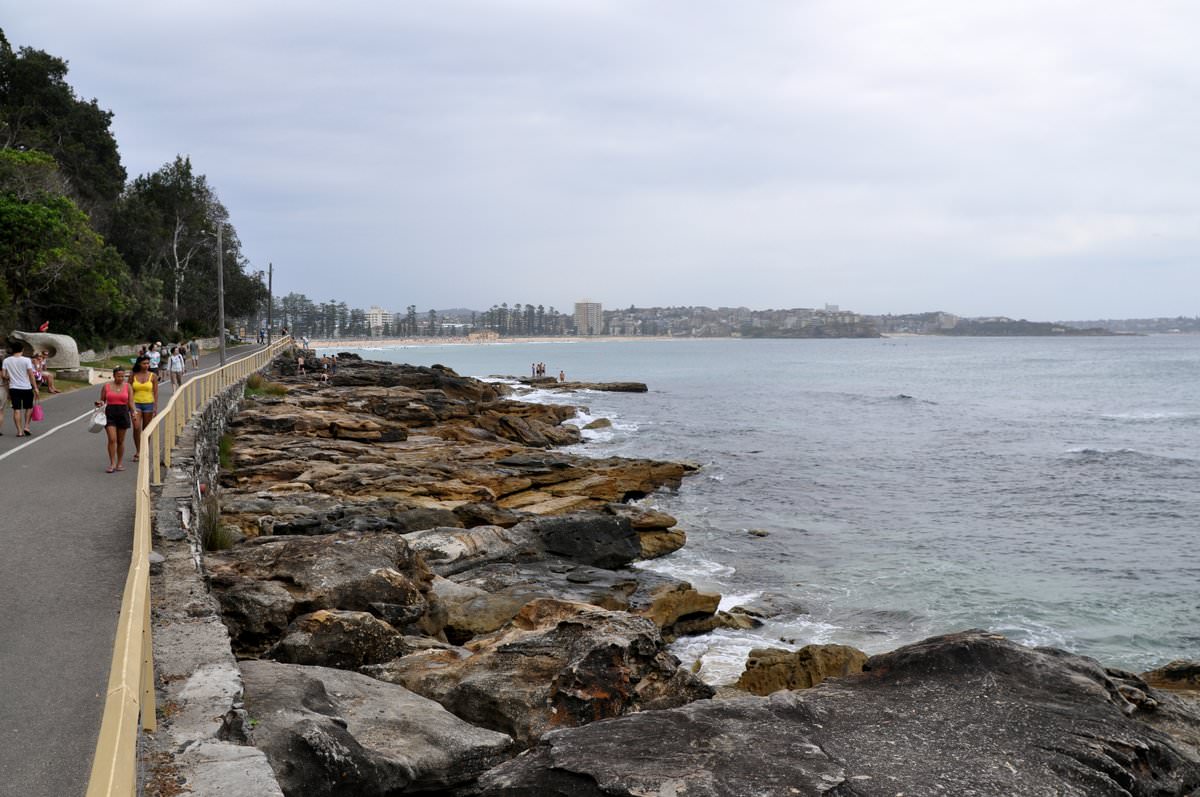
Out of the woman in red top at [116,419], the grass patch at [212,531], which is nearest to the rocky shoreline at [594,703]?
the grass patch at [212,531]

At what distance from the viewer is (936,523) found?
85.9 ft

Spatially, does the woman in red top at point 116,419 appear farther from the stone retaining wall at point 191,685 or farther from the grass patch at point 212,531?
the stone retaining wall at point 191,685

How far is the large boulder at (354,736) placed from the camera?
232 inches

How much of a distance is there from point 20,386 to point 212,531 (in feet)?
26.7

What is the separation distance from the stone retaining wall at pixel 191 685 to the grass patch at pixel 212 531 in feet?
4.11

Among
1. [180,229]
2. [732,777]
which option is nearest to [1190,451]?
[732,777]

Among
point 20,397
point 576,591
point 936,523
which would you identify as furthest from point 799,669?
point 936,523

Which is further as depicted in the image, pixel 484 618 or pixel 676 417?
pixel 676 417

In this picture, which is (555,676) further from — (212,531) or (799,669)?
(212,531)

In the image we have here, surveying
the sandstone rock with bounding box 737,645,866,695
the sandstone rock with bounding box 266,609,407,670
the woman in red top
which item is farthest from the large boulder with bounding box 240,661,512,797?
the woman in red top

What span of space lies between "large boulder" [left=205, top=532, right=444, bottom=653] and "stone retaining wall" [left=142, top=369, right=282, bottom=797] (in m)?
0.62

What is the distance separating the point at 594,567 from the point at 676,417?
38413 millimetres

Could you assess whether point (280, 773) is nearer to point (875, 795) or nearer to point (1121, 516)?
point (875, 795)

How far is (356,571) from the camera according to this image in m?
10.5
